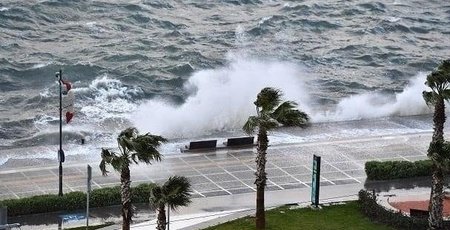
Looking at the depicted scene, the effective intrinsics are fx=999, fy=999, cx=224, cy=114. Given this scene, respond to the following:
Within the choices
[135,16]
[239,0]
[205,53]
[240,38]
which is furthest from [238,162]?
[239,0]

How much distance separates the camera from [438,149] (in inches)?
1555

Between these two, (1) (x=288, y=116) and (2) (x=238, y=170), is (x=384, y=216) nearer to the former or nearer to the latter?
(1) (x=288, y=116)

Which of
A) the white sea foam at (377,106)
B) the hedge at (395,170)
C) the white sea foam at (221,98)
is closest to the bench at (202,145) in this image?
the white sea foam at (221,98)

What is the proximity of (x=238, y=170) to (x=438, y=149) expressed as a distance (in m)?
14.6

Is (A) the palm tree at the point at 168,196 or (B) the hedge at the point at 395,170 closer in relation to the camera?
(A) the palm tree at the point at 168,196

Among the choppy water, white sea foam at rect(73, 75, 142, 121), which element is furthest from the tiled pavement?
white sea foam at rect(73, 75, 142, 121)

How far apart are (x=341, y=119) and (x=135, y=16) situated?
39407mm

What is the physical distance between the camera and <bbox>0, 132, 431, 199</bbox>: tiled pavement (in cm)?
4906

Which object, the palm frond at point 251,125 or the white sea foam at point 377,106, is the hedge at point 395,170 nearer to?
the palm frond at point 251,125

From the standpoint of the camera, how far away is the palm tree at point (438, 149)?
1547 inches

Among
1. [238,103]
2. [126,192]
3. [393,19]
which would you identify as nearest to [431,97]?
[126,192]

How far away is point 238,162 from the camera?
5319 cm

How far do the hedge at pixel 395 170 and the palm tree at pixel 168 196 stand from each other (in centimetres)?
1731

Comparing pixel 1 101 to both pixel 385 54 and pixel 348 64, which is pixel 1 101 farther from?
pixel 385 54
